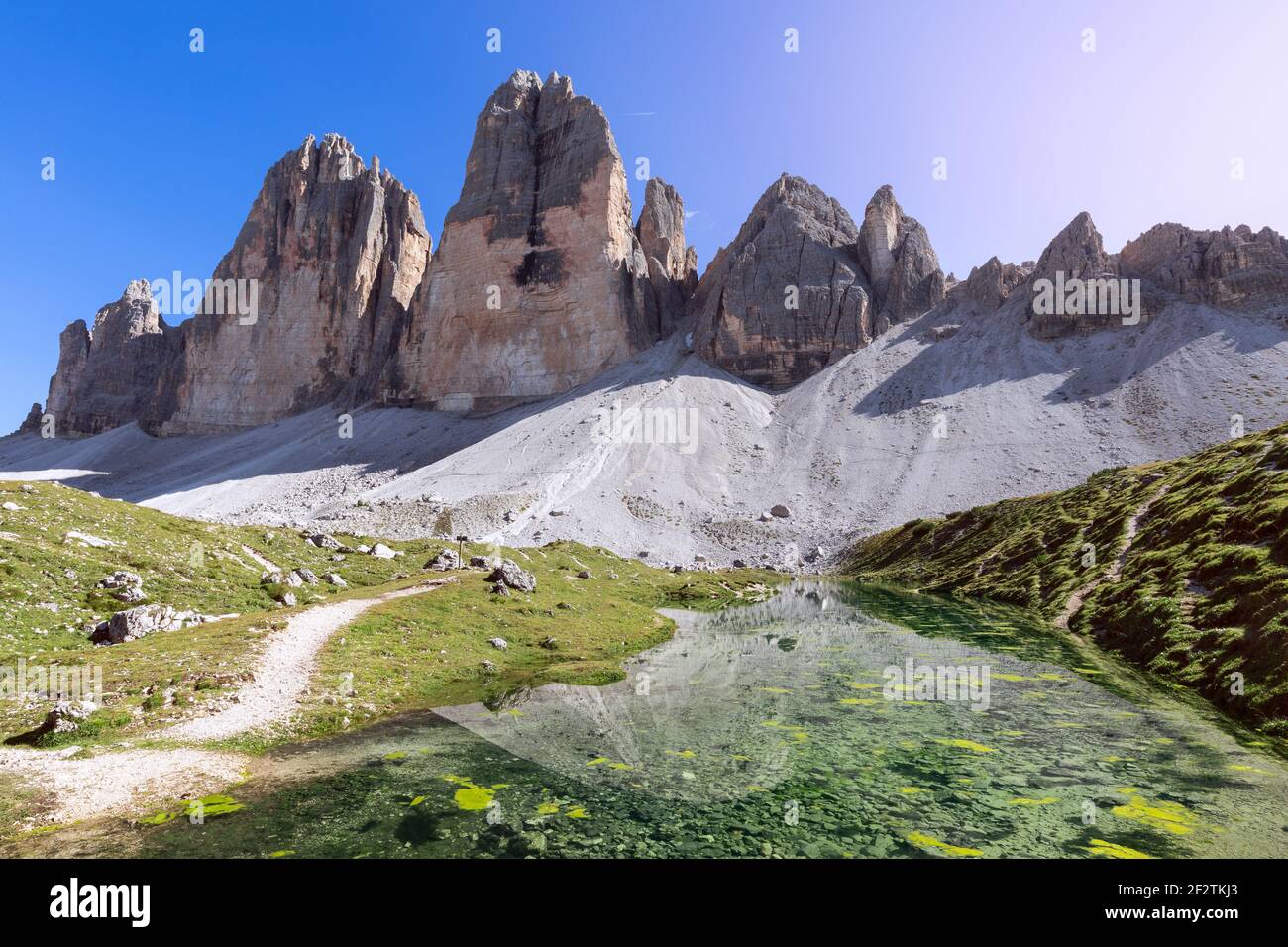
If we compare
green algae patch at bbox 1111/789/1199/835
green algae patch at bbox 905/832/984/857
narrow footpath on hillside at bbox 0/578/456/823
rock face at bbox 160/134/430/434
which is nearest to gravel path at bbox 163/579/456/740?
narrow footpath on hillside at bbox 0/578/456/823

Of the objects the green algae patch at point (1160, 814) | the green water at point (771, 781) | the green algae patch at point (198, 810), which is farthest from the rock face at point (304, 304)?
the green algae patch at point (1160, 814)

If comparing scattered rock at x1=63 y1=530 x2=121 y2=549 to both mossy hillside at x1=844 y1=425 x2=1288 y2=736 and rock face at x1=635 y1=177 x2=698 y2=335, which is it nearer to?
mossy hillside at x1=844 y1=425 x2=1288 y2=736

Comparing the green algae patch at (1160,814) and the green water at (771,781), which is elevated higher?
the green algae patch at (1160,814)

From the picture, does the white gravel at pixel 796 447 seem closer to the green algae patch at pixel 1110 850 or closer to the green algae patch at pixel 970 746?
the green algae patch at pixel 970 746

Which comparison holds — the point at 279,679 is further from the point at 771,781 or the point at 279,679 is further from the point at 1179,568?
the point at 1179,568
